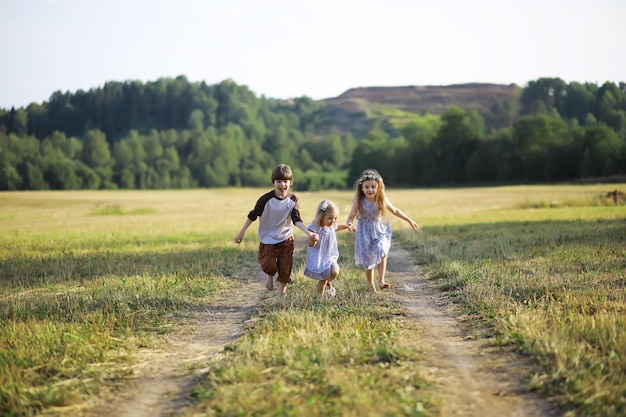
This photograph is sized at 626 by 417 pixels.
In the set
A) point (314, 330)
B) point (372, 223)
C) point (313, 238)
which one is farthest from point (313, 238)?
point (314, 330)

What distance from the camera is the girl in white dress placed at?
9914 millimetres

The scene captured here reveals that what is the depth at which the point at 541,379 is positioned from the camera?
527cm

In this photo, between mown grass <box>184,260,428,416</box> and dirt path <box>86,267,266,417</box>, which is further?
dirt path <box>86,267,266,417</box>

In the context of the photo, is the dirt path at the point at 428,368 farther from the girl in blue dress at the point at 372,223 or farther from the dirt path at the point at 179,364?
the girl in blue dress at the point at 372,223

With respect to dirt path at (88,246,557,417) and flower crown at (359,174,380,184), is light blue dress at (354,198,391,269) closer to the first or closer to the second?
flower crown at (359,174,380,184)

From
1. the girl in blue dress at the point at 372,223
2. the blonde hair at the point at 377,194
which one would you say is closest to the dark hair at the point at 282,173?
the girl in blue dress at the point at 372,223

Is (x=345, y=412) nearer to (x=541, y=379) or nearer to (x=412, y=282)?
(x=541, y=379)

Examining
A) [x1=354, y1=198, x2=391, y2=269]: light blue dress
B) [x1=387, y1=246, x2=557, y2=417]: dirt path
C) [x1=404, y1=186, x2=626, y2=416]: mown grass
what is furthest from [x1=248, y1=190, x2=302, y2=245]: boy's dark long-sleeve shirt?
[x1=404, y1=186, x2=626, y2=416]: mown grass

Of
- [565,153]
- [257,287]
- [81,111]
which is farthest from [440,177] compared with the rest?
[81,111]

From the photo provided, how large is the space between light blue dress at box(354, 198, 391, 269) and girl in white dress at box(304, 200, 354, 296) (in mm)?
621

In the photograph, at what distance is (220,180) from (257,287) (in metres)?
130

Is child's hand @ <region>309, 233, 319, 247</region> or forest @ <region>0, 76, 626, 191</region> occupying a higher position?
forest @ <region>0, 76, 626, 191</region>

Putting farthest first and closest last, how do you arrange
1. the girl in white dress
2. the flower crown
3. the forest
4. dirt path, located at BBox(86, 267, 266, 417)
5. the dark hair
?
the forest, the flower crown, the girl in white dress, the dark hair, dirt path, located at BBox(86, 267, 266, 417)

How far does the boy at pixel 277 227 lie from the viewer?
32.6ft
